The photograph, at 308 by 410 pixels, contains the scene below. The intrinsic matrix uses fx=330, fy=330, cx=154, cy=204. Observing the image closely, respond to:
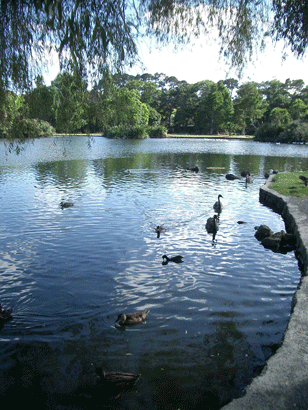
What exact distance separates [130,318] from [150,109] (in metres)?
91.6

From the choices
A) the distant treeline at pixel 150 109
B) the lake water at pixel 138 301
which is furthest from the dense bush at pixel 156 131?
the lake water at pixel 138 301

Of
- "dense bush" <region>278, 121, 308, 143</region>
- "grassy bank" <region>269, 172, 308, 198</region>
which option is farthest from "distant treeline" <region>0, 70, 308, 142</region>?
"grassy bank" <region>269, 172, 308, 198</region>

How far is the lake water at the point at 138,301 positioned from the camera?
4.79 meters

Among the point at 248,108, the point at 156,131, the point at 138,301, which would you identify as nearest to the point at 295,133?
the point at 248,108

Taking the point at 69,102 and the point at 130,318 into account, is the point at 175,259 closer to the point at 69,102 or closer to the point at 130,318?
the point at 130,318

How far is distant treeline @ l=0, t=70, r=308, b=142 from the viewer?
6.57 metres

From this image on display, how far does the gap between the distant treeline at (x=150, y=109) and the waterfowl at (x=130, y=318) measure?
3.75 meters

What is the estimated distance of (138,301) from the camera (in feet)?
23.3

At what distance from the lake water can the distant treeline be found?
117cm

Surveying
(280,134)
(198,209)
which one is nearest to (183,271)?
(198,209)

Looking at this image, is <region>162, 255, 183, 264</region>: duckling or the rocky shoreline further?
<region>162, 255, 183, 264</region>: duckling

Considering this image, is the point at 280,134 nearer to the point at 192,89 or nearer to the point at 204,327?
the point at 192,89

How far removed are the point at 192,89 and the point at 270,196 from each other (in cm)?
9759

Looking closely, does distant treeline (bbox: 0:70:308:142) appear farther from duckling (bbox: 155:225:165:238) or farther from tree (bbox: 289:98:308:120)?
duckling (bbox: 155:225:165:238)
